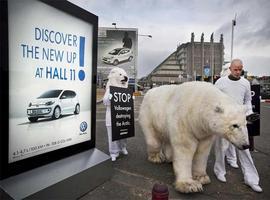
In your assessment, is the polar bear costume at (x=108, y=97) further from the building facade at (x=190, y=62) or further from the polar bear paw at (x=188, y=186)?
the building facade at (x=190, y=62)

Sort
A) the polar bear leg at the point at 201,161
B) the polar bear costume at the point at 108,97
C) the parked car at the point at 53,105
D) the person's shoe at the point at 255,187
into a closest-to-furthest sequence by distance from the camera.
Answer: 1. the parked car at the point at 53,105
2. the person's shoe at the point at 255,187
3. the polar bear leg at the point at 201,161
4. the polar bear costume at the point at 108,97

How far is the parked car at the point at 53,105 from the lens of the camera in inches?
141

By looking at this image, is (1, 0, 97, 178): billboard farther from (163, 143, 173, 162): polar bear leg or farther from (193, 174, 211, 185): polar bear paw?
(193, 174, 211, 185): polar bear paw

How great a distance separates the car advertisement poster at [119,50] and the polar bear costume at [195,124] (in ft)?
107

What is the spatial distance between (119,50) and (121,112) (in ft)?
114

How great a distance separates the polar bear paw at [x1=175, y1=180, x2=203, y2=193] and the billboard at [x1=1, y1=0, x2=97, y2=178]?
5.11 feet

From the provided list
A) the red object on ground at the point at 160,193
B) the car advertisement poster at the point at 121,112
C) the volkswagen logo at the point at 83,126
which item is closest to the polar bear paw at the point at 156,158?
the car advertisement poster at the point at 121,112

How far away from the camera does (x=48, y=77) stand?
12.3 feet

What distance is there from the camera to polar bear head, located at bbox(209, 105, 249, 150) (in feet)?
12.0

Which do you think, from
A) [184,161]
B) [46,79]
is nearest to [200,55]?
[184,161]

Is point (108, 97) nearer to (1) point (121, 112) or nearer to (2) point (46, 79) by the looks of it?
(1) point (121, 112)

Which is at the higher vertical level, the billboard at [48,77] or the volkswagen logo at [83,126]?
the billboard at [48,77]

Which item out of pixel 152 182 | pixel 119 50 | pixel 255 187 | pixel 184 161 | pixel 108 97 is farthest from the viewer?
pixel 119 50

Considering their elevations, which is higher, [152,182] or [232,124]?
[232,124]
